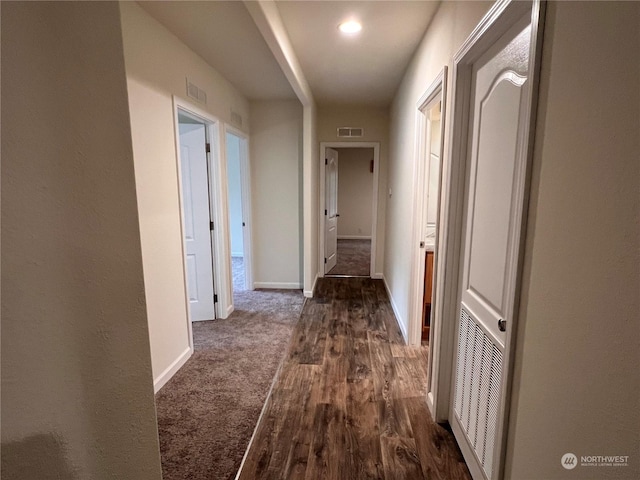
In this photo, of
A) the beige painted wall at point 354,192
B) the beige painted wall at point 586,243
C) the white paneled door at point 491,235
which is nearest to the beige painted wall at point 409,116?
the white paneled door at point 491,235

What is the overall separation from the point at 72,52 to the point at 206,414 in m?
2.07

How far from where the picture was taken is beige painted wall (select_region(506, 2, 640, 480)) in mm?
787

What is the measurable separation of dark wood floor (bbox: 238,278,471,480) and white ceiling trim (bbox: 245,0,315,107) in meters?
2.29

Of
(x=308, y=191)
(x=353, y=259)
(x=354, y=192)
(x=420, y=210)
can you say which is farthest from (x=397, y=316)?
(x=354, y=192)

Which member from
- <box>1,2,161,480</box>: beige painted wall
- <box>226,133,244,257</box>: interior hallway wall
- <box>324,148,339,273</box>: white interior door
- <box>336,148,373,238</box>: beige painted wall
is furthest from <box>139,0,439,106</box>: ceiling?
<box>336,148,373,238</box>: beige painted wall

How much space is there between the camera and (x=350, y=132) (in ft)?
15.3

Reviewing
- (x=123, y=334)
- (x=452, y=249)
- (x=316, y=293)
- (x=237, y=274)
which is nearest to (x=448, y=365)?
(x=452, y=249)

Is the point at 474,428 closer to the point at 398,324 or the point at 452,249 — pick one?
the point at 452,249

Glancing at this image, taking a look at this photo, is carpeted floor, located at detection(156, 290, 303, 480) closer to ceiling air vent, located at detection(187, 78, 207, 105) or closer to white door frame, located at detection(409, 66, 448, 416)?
white door frame, located at detection(409, 66, 448, 416)

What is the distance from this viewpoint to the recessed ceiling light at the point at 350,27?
2258mm

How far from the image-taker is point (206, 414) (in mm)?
2049

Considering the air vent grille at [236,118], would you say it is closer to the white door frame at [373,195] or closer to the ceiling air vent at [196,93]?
the ceiling air vent at [196,93]

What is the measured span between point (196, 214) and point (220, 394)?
1719 millimetres

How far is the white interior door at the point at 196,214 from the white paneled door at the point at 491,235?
2.42 meters
